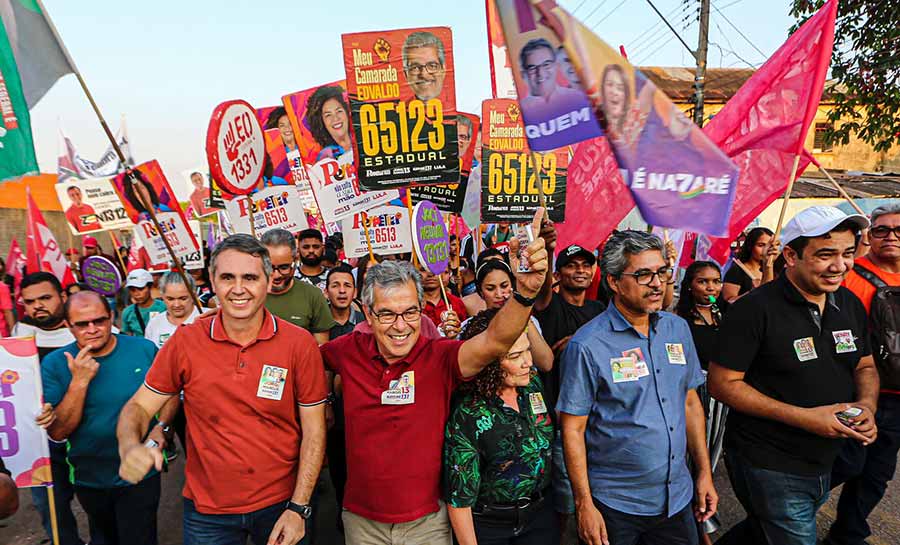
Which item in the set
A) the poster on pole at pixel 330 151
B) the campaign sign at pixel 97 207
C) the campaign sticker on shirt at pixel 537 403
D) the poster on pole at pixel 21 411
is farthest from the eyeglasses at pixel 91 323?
the campaign sign at pixel 97 207

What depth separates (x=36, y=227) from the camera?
16.7ft

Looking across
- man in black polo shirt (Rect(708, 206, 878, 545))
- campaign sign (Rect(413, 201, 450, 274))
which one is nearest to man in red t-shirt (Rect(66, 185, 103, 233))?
campaign sign (Rect(413, 201, 450, 274))

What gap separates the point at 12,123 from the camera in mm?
2682

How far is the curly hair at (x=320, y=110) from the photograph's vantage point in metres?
7.46

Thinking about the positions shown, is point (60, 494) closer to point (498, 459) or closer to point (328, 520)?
point (328, 520)

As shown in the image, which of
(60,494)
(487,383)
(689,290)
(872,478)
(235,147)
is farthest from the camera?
(235,147)

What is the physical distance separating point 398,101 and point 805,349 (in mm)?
3416

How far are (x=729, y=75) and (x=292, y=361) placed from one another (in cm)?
3178

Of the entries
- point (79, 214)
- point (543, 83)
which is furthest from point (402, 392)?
point (79, 214)

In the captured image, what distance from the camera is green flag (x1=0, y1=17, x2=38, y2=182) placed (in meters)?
2.61

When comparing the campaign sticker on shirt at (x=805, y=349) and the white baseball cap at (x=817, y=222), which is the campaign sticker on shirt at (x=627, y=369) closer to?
the campaign sticker on shirt at (x=805, y=349)

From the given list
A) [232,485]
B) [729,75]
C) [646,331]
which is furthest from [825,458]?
[729,75]

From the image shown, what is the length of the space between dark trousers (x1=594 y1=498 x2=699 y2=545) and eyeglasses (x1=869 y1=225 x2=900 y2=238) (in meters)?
2.16

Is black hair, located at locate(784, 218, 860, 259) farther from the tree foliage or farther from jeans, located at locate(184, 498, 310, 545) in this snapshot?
the tree foliage
